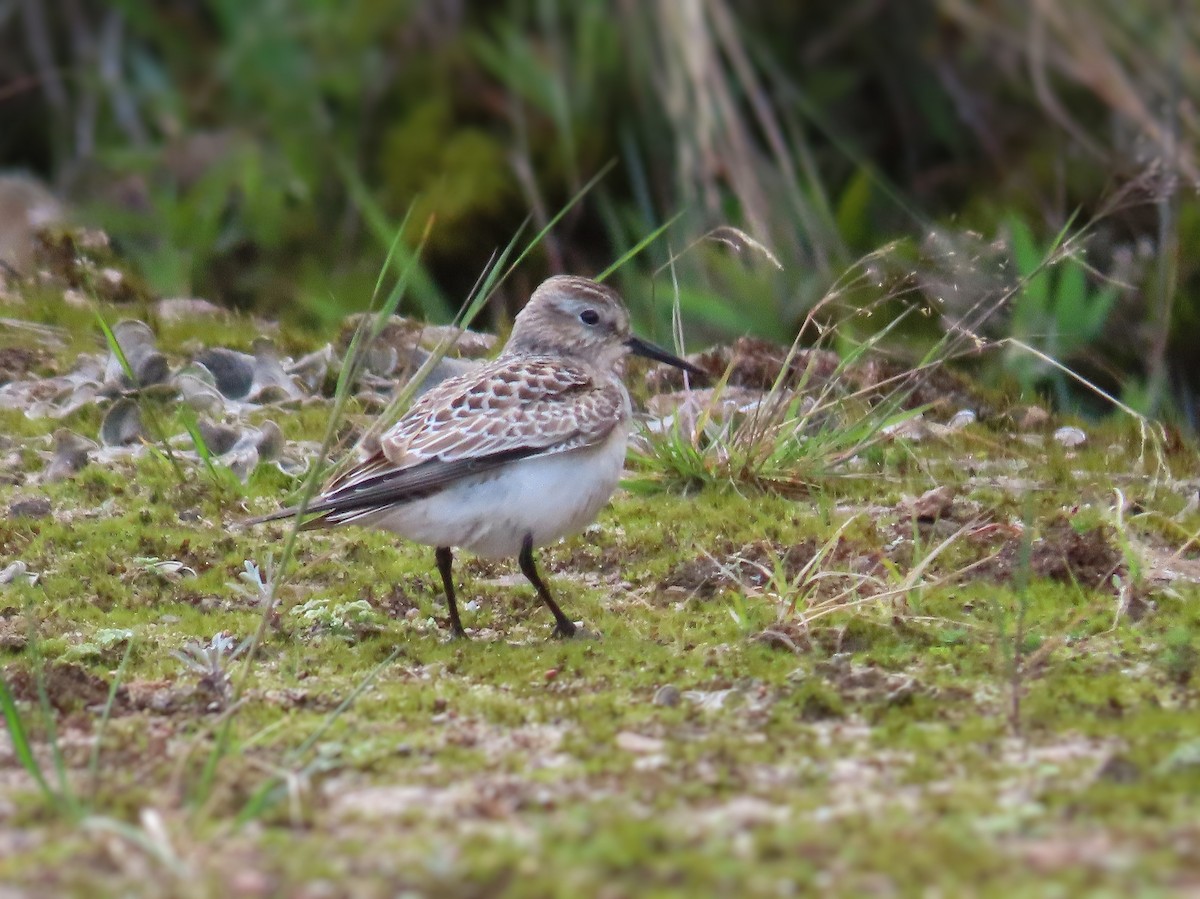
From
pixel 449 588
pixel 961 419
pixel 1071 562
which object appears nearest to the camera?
pixel 449 588

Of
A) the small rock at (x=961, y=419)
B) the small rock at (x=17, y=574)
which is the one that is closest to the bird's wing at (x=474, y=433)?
the small rock at (x=17, y=574)

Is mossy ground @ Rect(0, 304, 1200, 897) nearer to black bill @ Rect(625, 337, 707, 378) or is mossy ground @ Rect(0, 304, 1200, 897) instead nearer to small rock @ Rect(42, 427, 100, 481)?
small rock @ Rect(42, 427, 100, 481)

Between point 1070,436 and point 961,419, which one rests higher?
point 961,419

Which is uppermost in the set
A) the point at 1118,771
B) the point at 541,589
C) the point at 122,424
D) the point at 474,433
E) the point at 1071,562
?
the point at 474,433

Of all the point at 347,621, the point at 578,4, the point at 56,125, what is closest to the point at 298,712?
the point at 347,621

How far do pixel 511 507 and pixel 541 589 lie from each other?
0.26 metres

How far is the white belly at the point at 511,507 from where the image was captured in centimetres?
496

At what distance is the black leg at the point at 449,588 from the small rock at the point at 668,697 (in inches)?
34.7

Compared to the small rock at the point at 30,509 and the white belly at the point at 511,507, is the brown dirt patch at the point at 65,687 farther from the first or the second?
the small rock at the point at 30,509

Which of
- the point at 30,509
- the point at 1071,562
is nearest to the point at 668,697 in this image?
the point at 1071,562

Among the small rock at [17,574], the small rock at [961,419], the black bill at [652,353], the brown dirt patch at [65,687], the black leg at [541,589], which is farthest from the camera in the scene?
the small rock at [961,419]

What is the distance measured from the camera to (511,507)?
16.4 ft

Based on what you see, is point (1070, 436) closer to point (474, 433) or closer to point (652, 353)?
point (652, 353)

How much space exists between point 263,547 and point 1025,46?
5908 millimetres
